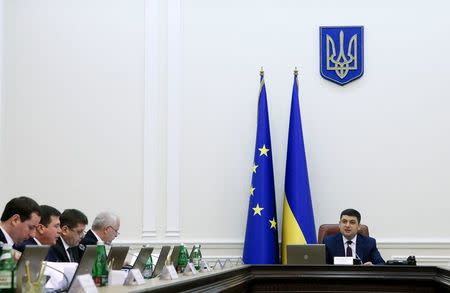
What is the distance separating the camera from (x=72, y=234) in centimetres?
500

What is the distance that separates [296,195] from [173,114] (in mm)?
1489

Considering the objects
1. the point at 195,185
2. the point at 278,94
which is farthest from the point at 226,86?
the point at 195,185

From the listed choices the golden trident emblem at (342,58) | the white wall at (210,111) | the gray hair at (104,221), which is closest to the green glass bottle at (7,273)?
the gray hair at (104,221)

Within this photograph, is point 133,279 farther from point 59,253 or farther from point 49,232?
point 59,253

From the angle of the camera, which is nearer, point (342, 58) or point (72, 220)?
point (72, 220)

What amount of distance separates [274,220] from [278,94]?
1.27 m

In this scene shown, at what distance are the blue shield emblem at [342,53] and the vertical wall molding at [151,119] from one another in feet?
5.52

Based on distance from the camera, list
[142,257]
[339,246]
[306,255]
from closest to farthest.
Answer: [142,257], [306,255], [339,246]

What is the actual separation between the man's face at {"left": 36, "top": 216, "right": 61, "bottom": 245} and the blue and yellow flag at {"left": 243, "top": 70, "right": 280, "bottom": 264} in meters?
2.92

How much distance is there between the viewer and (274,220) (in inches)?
288

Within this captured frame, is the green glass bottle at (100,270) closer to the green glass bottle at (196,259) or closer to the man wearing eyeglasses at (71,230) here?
the green glass bottle at (196,259)

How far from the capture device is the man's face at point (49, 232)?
4.59 m

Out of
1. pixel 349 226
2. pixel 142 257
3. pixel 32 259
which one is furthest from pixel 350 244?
pixel 32 259

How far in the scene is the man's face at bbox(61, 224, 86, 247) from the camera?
4996mm
